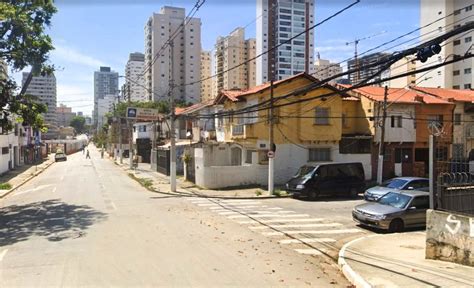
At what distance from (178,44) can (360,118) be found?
18242mm

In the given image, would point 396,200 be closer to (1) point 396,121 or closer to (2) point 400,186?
(2) point 400,186

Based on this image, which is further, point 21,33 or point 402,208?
point 21,33

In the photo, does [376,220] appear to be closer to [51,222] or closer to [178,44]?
[51,222]

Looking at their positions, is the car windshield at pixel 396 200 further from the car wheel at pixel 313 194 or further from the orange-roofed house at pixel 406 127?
the orange-roofed house at pixel 406 127

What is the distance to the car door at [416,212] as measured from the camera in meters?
16.4

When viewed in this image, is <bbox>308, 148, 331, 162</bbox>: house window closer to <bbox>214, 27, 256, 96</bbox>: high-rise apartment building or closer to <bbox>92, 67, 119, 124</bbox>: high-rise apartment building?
<bbox>214, 27, 256, 96</bbox>: high-rise apartment building

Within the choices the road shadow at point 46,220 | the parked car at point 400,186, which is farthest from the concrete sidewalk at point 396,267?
the road shadow at point 46,220

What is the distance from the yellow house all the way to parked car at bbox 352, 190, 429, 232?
43.5 ft

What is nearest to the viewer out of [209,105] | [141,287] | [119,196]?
[141,287]

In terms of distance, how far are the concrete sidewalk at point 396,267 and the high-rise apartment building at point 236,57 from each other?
16.5 m

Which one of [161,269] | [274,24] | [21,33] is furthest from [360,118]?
[161,269]

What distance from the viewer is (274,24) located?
73.4 ft

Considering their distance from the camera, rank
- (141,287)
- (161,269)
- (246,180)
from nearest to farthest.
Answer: (141,287)
(161,269)
(246,180)

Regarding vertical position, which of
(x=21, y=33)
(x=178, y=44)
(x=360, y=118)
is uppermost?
(x=178, y=44)
